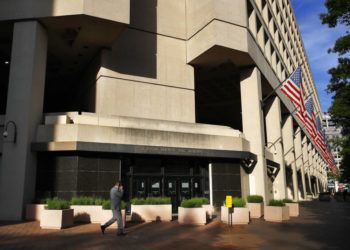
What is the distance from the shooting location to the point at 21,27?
19.2 m

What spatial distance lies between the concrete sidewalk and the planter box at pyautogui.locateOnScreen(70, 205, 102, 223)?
100cm

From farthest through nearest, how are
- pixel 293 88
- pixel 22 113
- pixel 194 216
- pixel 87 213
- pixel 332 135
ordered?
pixel 332 135, pixel 293 88, pixel 22 113, pixel 87 213, pixel 194 216

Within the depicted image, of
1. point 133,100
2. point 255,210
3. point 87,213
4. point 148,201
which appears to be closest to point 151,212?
point 148,201

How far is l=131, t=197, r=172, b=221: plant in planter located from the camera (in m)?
16.6

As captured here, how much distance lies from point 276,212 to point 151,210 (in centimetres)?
655

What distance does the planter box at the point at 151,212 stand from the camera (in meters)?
16.6

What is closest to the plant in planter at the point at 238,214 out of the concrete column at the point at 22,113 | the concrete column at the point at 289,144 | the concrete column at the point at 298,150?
the concrete column at the point at 22,113

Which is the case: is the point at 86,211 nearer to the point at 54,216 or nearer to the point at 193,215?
the point at 54,216

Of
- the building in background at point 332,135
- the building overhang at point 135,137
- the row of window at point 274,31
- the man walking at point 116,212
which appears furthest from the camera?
the building in background at point 332,135

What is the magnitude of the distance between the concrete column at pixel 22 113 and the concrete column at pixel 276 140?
2125cm

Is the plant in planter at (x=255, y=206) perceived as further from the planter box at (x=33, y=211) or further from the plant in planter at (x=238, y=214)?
the planter box at (x=33, y=211)

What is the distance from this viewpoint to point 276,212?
18.0m

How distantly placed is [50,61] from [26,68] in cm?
891

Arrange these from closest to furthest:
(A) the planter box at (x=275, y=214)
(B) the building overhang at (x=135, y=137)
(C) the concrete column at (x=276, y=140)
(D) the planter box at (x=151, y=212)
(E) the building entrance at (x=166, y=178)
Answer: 1. (D) the planter box at (x=151, y=212)
2. (A) the planter box at (x=275, y=214)
3. (B) the building overhang at (x=135, y=137)
4. (E) the building entrance at (x=166, y=178)
5. (C) the concrete column at (x=276, y=140)
